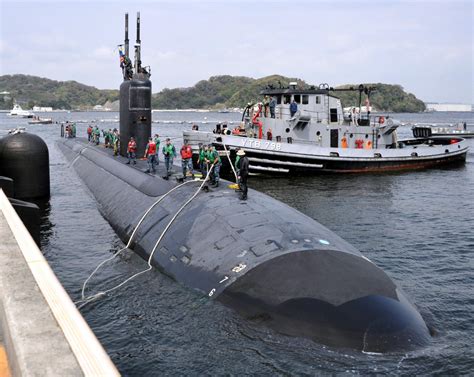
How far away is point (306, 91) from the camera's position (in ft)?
134

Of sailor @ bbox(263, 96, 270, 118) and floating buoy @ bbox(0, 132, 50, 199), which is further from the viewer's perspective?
sailor @ bbox(263, 96, 270, 118)

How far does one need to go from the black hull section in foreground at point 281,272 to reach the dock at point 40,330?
3.85 metres

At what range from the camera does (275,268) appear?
10.3m

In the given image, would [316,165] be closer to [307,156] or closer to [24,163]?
[307,156]

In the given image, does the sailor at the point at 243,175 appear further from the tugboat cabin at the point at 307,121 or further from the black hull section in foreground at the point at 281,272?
the tugboat cabin at the point at 307,121

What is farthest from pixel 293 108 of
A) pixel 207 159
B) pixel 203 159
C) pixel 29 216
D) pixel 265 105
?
pixel 29 216

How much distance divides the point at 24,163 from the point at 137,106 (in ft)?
20.5


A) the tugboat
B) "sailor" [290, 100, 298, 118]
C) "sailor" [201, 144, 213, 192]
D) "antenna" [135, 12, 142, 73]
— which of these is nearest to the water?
"sailor" [201, 144, 213, 192]

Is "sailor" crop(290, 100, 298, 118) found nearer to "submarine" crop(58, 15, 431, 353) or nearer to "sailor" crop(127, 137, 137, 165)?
"sailor" crop(127, 137, 137, 165)

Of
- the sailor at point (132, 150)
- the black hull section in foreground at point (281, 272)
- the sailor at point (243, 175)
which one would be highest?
the sailor at point (132, 150)

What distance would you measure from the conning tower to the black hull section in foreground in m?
9.59

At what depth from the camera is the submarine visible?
9188mm

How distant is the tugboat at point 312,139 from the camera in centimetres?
3809

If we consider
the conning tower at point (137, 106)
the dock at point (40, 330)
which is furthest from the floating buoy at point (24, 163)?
the dock at point (40, 330)
